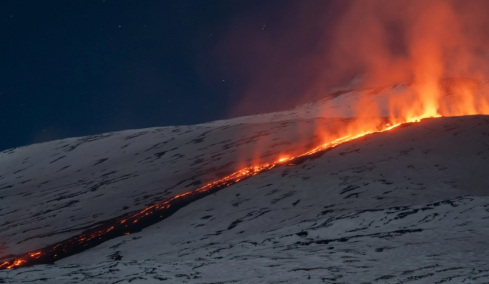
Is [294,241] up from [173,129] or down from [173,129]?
down

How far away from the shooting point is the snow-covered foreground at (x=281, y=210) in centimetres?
1287

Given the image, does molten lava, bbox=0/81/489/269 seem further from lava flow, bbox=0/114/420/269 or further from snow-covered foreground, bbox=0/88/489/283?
snow-covered foreground, bbox=0/88/489/283

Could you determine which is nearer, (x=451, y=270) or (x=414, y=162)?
(x=451, y=270)

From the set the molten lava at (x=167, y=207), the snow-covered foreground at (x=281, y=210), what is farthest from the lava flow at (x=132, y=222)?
the snow-covered foreground at (x=281, y=210)

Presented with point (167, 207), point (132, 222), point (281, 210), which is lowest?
point (281, 210)

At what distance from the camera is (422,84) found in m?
76.0

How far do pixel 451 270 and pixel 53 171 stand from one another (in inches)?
1456

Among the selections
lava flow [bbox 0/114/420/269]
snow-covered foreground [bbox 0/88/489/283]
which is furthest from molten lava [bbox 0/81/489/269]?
snow-covered foreground [bbox 0/88/489/283]

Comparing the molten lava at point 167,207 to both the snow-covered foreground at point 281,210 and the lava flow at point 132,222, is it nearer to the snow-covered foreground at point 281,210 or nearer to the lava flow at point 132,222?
the lava flow at point 132,222

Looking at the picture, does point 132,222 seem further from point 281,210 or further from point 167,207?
point 281,210

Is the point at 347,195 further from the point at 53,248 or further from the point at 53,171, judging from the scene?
the point at 53,171

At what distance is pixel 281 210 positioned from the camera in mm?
20938

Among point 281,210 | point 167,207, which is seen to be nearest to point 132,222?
point 167,207

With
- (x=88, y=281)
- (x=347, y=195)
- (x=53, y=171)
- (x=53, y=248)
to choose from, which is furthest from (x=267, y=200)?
(x=53, y=171)
